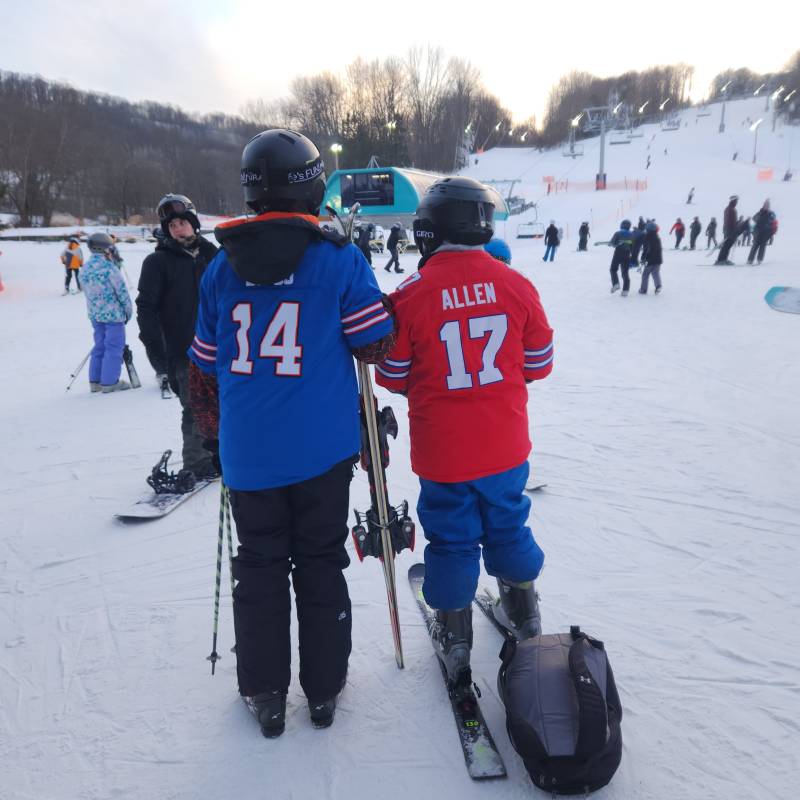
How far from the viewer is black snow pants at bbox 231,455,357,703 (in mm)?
1877

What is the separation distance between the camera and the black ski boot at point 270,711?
1.95 meters

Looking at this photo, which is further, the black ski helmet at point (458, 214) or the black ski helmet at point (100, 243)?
the black ski helmet at point (100, 243)

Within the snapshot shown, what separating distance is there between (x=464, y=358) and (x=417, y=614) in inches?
55.0

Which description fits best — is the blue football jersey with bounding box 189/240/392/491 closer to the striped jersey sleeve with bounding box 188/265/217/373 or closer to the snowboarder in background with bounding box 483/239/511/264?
the striped jersey sleeve with bounding box 188/265/217/373

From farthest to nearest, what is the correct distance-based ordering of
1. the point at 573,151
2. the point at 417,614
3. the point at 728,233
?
the point at 573,151 < the point at 728,233 < the point at 417,614

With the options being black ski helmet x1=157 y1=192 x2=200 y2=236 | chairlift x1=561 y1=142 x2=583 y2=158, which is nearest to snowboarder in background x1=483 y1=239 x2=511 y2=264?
black ski helmet x1=157 y1=192 x2=200 y2=236

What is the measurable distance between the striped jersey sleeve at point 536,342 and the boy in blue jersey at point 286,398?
60 cm

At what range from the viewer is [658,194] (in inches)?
1554

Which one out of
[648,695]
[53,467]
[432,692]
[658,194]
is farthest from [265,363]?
[658,194]

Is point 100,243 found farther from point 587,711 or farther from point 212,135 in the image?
point 212,135

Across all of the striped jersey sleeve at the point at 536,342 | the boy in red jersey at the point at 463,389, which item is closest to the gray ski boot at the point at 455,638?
the boy in red jersey at the point at 463,389

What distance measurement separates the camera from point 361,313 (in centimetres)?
184

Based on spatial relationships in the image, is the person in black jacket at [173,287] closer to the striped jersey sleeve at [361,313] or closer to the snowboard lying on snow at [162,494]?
the snowboard lying on snow at [162,494]

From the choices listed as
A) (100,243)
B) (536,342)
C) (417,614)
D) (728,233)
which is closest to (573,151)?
(728,233)
